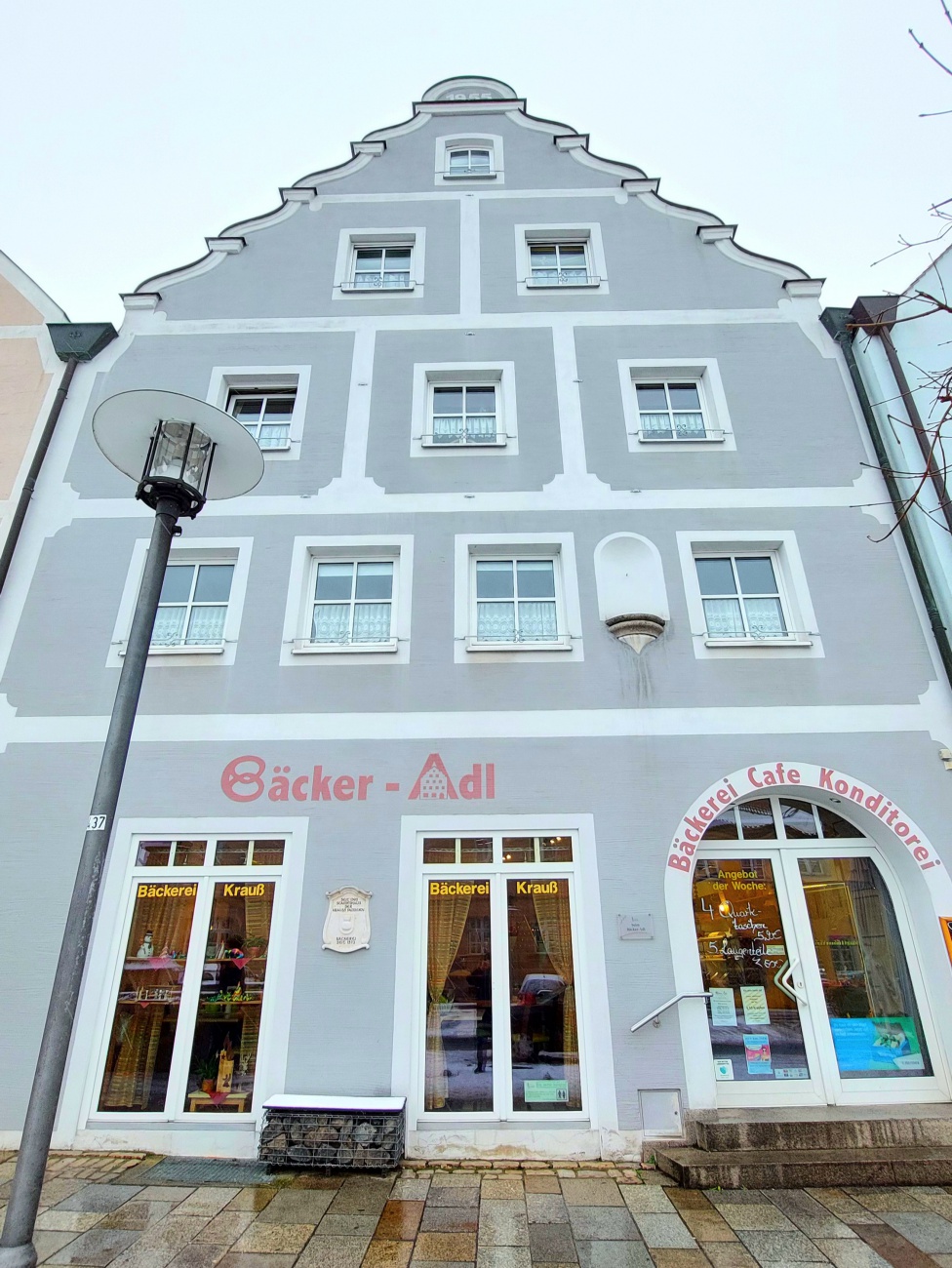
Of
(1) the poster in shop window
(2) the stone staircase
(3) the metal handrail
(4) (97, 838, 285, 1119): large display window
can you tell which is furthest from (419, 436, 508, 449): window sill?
(2) the stone staircase

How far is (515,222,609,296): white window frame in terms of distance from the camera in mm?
10188

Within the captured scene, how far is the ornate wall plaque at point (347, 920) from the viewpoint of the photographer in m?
6.68

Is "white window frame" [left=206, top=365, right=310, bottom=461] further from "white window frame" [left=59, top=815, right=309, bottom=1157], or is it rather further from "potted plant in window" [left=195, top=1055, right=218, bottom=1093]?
"potted plant in window" [left=195, top=1055, right=218, bottom=1093]

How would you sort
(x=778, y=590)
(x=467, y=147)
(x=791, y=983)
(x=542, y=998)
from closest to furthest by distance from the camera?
1. (x=542, y=998)
2. (x=791, y=983)
3. (x=778, y=590)
4. (x=467, y=147)

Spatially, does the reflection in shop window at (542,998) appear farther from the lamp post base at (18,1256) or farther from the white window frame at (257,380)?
the white window frame at (257,380)

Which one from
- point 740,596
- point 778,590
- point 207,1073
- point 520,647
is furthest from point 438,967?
point 778,590

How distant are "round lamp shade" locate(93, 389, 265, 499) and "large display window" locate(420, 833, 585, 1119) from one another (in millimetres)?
4187

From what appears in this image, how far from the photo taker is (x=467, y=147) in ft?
39.0

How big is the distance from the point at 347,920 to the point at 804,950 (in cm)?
462

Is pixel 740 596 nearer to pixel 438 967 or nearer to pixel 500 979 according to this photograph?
pixel 500 979

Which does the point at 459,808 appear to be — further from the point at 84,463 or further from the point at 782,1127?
the point at 84,463

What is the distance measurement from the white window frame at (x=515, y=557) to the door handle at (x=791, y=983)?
3765 mm

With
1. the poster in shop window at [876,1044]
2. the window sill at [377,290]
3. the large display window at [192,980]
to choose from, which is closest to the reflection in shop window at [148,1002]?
the large display window at [192,980]

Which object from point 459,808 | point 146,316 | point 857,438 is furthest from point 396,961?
point 146,316
